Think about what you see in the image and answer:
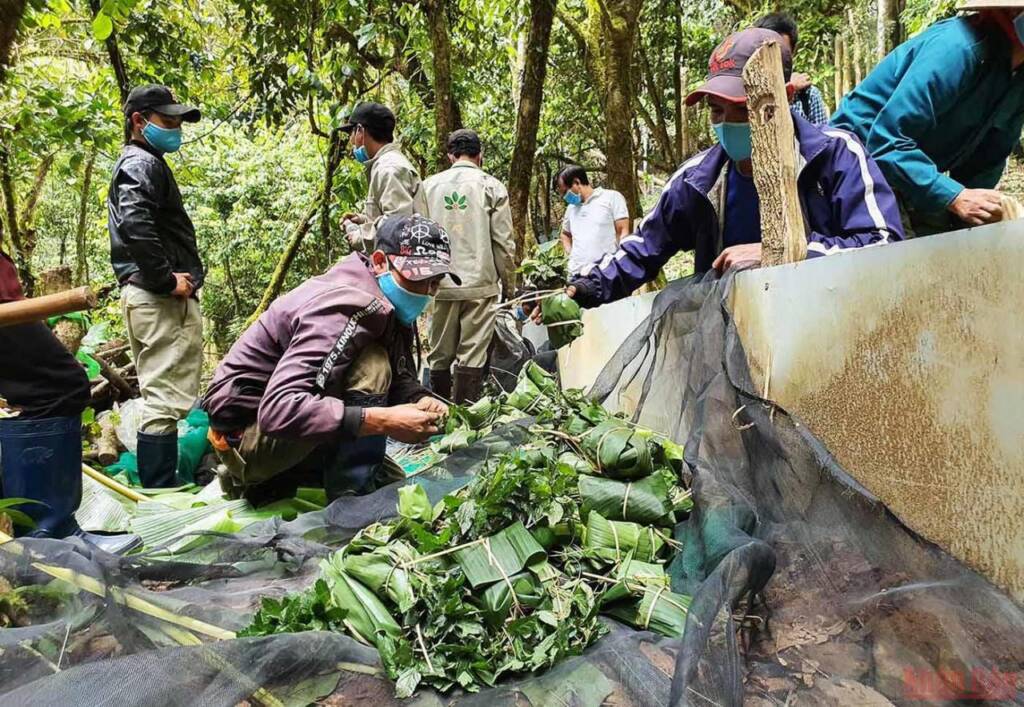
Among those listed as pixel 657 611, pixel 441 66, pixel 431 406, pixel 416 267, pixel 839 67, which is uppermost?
pixel 839 67

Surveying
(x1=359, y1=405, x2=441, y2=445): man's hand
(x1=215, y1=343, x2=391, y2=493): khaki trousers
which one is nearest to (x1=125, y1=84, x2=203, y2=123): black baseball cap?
(x1=215, y1=343, x2=391, y2=493): khaki trousers

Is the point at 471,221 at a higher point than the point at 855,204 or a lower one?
higher

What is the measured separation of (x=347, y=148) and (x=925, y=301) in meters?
7.13

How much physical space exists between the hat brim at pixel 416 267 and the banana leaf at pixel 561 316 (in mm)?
582

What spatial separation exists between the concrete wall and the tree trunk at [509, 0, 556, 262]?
198 inches

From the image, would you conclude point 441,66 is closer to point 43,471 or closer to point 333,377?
point 333,377

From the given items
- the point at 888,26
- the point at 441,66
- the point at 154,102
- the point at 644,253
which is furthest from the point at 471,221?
the point at 888,26

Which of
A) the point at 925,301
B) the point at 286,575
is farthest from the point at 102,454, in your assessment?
the point at 925,301

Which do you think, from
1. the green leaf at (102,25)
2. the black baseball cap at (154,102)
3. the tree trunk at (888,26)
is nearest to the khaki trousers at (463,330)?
the black baseball cap at (154,102)

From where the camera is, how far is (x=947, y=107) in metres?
2.60

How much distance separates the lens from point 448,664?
1.58 meters

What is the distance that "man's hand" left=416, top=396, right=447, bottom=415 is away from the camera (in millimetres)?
2945

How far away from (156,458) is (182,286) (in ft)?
3.26

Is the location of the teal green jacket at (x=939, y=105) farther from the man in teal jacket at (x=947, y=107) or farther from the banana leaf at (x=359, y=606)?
the banana leaf at (x=359, y=606)
